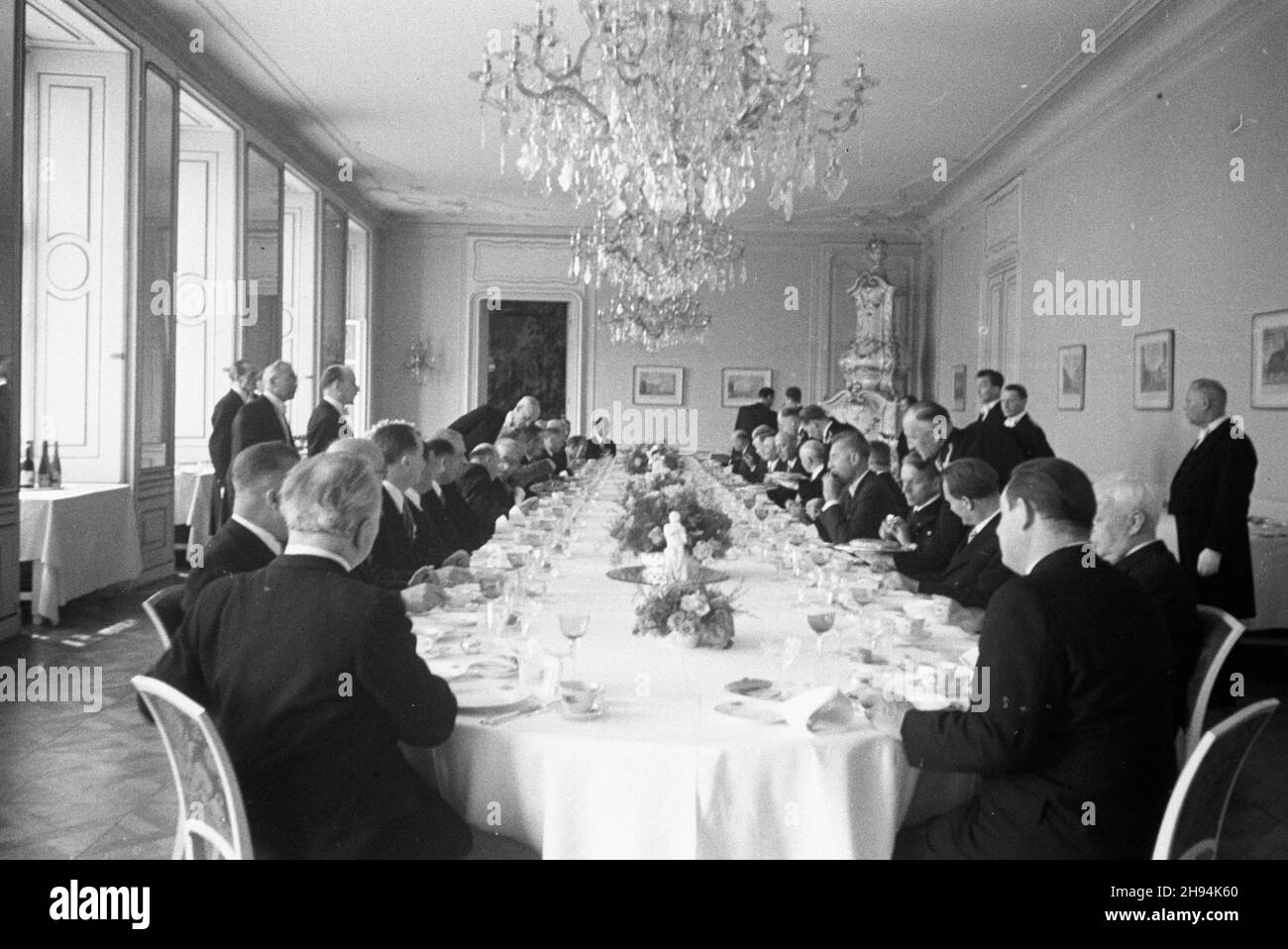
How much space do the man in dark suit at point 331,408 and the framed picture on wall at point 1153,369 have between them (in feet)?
17.6

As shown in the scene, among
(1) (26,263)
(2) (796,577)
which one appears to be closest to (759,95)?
(2) (796,577)

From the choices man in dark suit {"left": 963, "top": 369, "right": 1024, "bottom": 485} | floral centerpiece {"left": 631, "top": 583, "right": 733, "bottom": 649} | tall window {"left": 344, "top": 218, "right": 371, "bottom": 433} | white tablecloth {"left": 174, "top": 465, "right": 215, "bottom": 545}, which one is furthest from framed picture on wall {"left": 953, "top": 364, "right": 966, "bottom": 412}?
floral centerpiece {"left": 631, "top": 583, "right": 733, "bottom": 649}

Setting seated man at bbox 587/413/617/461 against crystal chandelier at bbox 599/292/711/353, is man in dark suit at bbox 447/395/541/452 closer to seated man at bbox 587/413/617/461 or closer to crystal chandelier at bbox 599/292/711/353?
crystal chandelier at bbox 599/292/711/353

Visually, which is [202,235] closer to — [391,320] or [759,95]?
[391,320]

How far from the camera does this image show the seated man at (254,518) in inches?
122

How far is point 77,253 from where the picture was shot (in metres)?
7.60

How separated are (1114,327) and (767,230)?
7081 mm

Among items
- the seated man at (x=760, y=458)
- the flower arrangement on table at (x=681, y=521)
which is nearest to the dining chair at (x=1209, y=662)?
the flower arrangement on table at (x=681, y=521)

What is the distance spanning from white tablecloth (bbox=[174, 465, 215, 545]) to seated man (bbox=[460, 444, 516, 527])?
246 cm

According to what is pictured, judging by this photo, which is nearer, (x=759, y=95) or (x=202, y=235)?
(x=759, y=95)

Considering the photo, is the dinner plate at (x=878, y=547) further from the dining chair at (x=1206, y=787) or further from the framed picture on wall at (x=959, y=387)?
the framed picture on wall at (x=959, y=387)

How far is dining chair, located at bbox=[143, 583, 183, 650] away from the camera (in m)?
2.78

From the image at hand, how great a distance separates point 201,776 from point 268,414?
19.1 ft
